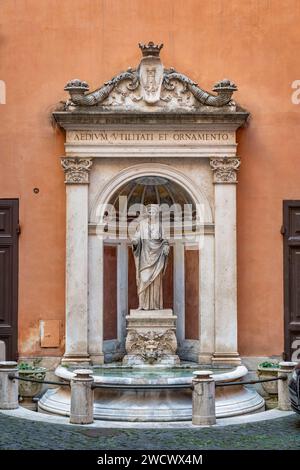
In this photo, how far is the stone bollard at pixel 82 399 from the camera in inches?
364

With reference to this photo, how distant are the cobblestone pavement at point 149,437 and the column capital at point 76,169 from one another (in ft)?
12.1

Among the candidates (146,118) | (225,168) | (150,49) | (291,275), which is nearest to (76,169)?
(146,118)

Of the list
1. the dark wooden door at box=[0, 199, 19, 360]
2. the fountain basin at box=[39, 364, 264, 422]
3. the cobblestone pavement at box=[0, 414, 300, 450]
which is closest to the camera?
the cobblestone pavement at box=[0, 414, 300, 450]

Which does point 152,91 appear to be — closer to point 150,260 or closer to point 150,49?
point 150,49

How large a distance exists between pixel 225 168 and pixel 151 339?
2.66 meters

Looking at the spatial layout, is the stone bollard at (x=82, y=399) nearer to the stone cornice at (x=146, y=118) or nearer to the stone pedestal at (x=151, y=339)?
the stone pedestal at (x=151, y=339)

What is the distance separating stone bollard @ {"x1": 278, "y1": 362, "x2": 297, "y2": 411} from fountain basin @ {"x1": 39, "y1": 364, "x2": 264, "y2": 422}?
38 cm

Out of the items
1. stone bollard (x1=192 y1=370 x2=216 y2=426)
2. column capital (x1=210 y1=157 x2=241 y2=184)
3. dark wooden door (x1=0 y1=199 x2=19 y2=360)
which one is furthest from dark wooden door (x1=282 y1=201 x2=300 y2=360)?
dark wooden door (x1=0 y1=199 x2=19 y2=360)

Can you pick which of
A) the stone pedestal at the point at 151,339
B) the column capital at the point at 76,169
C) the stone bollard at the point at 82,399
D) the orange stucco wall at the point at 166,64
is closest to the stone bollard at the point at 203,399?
the stone bollard at the point at 82,399

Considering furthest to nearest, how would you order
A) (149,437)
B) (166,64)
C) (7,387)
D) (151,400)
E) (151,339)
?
(166,64), (151,339), (7,387), (151,400), (149,437)

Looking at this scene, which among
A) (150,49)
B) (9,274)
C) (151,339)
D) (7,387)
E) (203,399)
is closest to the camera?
(203,399)

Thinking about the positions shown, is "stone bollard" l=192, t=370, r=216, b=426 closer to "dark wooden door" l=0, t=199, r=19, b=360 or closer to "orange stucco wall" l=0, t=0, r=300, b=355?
"orange stucco wall" l=0, t=0, r=300, b=355

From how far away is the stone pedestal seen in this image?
11336 mm

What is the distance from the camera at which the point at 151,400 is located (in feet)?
32.1
